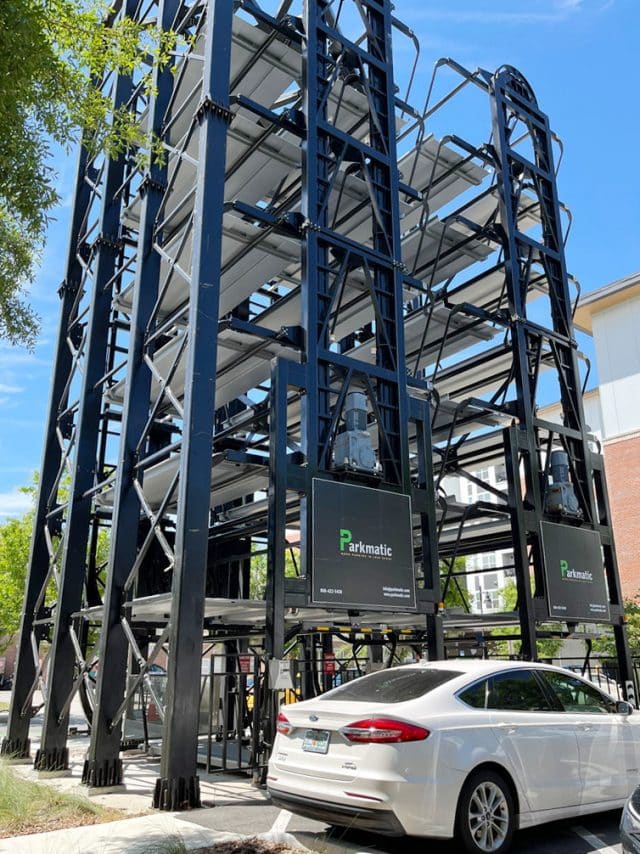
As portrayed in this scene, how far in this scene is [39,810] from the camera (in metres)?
7.71

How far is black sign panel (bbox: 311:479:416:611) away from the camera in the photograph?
34.3 ft

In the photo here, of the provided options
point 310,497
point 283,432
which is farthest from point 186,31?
point 310,497

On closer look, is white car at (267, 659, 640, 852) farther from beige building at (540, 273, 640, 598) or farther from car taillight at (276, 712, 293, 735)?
beige building at (540, 273, 640, 598)

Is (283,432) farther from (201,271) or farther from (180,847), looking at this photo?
(180,847)

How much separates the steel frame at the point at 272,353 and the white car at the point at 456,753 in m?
3.02

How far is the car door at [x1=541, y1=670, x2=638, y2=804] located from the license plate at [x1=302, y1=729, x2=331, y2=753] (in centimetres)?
235

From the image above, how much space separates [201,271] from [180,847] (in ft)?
22.9

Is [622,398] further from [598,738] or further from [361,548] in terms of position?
[598,738]

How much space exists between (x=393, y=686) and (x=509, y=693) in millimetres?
1044

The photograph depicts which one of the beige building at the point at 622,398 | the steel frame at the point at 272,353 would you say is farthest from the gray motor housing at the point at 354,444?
the beige building at the point at 622,398

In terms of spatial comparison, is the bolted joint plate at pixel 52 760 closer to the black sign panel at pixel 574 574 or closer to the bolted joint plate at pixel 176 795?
the bolted joint plate at pixel 176 795

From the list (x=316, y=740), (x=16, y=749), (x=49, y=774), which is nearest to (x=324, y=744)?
(x=316, y=740)

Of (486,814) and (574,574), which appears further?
(574,574)

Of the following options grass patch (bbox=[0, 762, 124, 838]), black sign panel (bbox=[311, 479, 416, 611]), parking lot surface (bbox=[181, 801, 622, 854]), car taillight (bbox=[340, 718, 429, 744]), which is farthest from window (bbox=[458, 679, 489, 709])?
grass patch (bbox=[0, 762, 124, 838])
